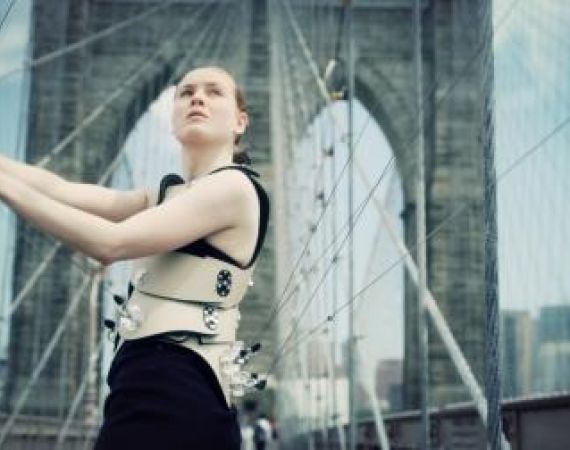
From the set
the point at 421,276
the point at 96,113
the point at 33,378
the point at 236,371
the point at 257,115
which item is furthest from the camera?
the point at 257,115

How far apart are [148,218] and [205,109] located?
20 cm

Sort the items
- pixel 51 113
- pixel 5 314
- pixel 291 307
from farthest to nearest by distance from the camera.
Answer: pixel 51 113 < pixel 291 307 < pixel 5 314

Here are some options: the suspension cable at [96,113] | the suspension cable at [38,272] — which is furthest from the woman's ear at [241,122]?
the suspension cable at [96,113]

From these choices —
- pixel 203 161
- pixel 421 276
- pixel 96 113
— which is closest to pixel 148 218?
pixel 203 161

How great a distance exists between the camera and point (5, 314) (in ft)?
30.1

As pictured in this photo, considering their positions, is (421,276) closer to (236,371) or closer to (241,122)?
(241,122)

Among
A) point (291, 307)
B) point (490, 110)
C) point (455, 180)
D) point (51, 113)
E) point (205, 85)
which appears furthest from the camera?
point (455, 180)

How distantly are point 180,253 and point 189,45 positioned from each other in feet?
62.8

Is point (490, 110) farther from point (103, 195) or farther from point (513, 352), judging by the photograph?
point (513, 352)

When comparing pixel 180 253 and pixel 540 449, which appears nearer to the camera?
pixel 180 253

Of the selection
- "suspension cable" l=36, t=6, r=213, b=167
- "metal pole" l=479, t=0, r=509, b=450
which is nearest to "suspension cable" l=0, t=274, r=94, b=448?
"suspension cable" l=36, t=6, r=213, b=167

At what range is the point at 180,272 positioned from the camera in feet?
3.98

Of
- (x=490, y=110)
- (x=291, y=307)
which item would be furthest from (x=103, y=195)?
(x=291, y=307)

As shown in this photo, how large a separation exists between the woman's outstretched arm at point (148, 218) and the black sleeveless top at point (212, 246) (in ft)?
0.05
